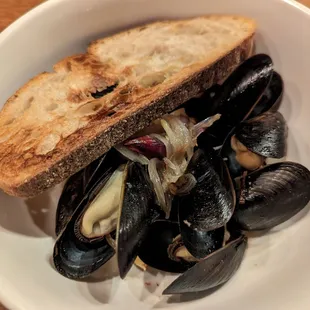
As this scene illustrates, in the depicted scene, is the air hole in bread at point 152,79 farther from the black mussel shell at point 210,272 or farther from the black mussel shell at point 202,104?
the black mussel shell at point 210,272

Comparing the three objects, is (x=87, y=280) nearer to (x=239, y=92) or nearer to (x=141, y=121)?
(x=141, y=121)

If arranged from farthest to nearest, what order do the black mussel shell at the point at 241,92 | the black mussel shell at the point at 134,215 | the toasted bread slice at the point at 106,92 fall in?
the black mussel shell at the point at 241,92
the toasted bread slice at the point at 106,92
the black mussel shell at the point at 134,215

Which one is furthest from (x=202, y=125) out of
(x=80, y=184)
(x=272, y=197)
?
(x=80, y=184)

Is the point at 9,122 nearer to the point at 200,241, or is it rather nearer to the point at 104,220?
the point at 104,220

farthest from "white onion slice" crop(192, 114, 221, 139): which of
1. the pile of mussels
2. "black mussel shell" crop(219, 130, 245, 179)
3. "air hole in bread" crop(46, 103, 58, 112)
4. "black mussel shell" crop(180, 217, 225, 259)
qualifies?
"air hole in bread" crop(46, 103, 58, 112)

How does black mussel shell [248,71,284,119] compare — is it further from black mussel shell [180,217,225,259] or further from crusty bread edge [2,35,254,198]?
black mussel shell [180,217,225,259]

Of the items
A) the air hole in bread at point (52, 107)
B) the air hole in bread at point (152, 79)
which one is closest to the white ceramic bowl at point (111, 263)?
the air hole in bread at point (52, 107)

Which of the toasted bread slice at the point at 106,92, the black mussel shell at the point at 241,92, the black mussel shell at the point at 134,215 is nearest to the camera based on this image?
the black mussel shell at the point at 134,215
